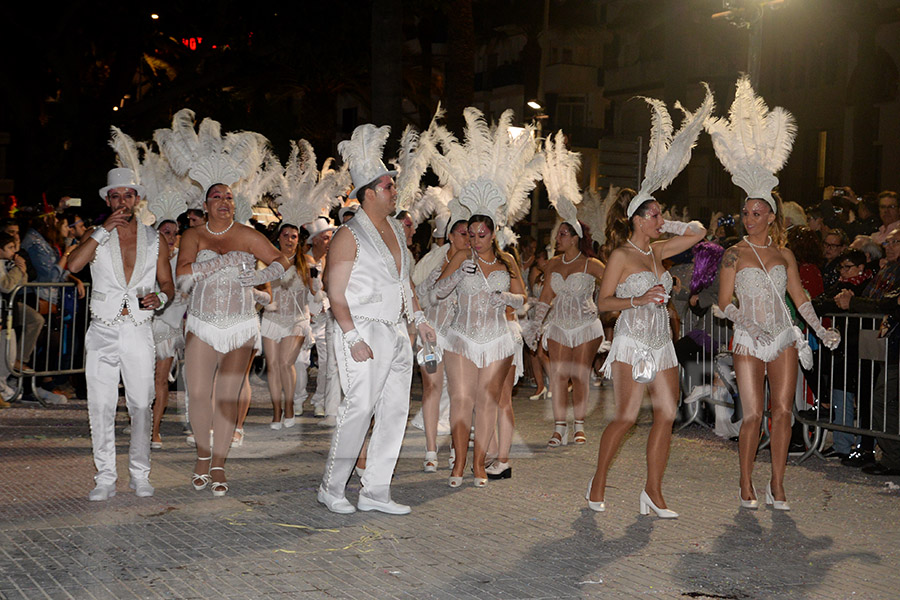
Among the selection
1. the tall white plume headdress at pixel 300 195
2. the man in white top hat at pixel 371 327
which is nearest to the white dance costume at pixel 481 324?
the man in white top hat at pixel 371 327

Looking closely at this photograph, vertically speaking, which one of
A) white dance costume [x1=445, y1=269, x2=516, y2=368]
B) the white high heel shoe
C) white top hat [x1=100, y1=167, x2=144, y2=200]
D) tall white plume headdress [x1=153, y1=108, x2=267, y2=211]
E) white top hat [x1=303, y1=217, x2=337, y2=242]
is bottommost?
the white high heel shoe

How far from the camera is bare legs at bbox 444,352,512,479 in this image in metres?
8.13

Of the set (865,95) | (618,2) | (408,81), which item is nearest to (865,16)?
(865,95)

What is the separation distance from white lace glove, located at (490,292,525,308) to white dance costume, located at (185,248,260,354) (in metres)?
1.75

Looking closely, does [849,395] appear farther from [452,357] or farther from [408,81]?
[408,81]

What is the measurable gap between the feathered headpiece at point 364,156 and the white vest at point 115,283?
1.59 m

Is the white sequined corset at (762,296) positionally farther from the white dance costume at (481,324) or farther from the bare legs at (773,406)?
the white dance costume at (481,324)

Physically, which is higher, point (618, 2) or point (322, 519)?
point (618, 2)

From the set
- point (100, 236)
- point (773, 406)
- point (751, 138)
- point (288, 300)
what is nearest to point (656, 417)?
point (773, 406)

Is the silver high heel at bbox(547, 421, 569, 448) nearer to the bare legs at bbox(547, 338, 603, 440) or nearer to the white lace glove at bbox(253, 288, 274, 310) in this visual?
the bare legs at bbox(547, 338, 603, 440)

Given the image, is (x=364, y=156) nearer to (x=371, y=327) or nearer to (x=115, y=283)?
(x=371, y=327)

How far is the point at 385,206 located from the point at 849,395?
485cm

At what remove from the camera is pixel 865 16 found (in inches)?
1179

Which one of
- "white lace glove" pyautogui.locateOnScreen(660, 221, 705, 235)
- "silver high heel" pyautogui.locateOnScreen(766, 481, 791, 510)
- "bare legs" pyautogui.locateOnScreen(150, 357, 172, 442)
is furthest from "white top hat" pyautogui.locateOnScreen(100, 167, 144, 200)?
"silver high heel" pyautogui.locateOnScreen(766, 481, 791, 510)
